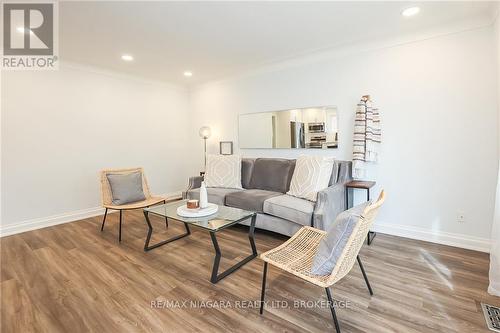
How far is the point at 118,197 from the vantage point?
3.15 meters

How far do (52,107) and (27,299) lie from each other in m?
2.75

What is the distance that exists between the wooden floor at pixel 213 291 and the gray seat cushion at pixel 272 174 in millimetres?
947

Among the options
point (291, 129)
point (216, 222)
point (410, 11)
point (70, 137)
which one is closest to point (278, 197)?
point (216, 222)

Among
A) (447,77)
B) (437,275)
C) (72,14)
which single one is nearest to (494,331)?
(437,275)

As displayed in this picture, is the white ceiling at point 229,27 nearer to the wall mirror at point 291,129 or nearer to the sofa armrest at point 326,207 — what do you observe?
the wall mirror at point 291,129

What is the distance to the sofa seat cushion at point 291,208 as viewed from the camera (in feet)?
8.35

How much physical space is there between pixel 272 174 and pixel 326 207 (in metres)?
1.16

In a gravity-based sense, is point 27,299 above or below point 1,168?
below

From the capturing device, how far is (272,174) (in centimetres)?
354

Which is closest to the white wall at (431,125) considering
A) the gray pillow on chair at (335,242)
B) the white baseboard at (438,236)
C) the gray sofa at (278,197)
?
the white baseboard at (438,236)

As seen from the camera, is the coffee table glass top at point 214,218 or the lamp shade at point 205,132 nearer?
the coffee table glass top at point 214,218

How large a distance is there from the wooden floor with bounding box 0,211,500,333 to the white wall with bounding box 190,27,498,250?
0.33 metres

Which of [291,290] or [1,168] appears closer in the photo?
[291,290]

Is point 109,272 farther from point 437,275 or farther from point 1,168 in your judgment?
point 437,275
